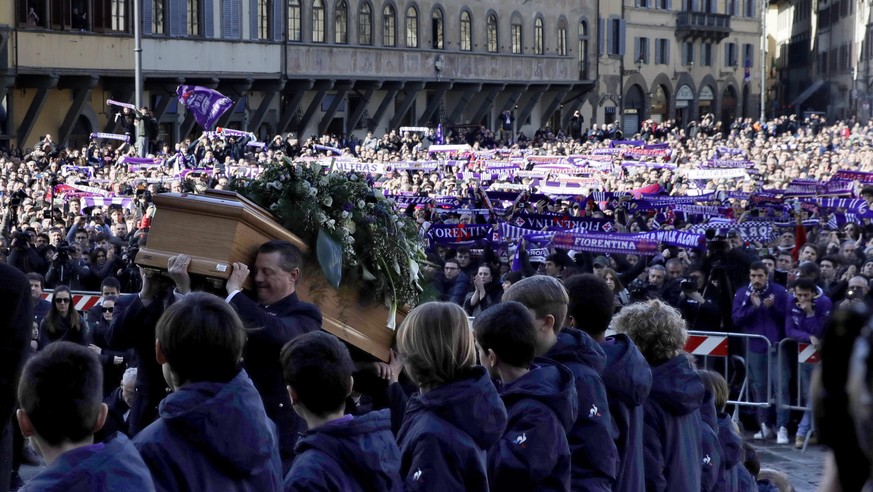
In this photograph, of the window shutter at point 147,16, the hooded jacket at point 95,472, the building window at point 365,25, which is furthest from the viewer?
the building window at point 365,25

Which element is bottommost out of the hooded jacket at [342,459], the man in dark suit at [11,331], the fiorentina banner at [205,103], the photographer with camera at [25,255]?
the photographer with camera at [25,255]

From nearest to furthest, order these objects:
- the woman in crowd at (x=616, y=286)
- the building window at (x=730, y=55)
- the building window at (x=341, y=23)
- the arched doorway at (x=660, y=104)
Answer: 1. the woman in crowd at (x=616, y=286)
2. the building window at (x=341, y=23)
3. the arched doorway at (x=660, y=104)
4. the building window at (x=730, y=55)

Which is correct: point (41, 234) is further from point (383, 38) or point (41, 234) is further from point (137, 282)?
point (383, 38)

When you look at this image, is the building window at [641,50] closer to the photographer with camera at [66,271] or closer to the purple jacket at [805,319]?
the photographer with camera at [66,271]

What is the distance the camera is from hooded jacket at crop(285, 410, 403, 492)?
156 inches

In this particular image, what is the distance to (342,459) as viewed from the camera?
4.00 meters

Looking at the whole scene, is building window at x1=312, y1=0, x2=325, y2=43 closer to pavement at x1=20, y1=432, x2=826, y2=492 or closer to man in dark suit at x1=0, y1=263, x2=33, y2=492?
pavement at x1=20, y1=432, x2=826, y2=492

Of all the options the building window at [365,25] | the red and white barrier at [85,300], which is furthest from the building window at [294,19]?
the red and white barrier at [85,300]

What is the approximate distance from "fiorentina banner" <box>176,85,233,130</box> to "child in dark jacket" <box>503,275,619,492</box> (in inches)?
1089

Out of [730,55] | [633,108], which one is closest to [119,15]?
[633,108]

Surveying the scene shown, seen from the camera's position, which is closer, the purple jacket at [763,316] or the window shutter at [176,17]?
the purple jacket at [763,316]

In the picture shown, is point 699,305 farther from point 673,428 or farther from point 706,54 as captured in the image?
point 706,54

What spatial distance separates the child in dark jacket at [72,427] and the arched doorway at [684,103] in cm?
6786

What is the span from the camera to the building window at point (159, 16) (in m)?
40.7
